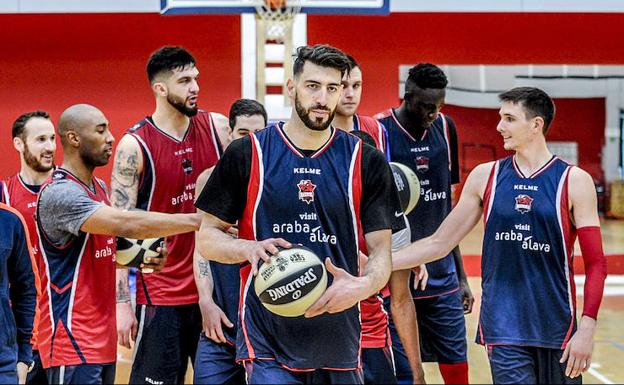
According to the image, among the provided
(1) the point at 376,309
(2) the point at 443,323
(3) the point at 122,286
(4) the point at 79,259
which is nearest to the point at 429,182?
(2) the point at 443,323

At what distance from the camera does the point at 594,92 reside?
A: 1566 centimetres

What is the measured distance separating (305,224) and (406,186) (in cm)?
186

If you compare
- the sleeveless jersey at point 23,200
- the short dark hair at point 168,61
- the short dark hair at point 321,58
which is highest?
the short dark hair at point 168,61

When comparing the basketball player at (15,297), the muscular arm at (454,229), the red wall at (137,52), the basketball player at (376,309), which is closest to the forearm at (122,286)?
the basketball player at (15,297)

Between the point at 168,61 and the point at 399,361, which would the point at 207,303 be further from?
the point at 399,361

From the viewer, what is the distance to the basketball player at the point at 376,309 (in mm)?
4707

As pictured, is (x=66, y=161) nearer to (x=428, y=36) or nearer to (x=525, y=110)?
(x=525, y=110)

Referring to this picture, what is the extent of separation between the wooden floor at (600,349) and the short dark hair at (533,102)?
3.46m

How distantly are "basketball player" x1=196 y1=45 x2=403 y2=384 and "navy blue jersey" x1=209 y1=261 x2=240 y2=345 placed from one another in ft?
3.30

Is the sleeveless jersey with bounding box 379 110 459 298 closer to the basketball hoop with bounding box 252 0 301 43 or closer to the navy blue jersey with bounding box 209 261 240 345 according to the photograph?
the navy blue jersey with bounding box 209 261 240 345

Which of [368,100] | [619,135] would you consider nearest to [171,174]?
[368,100]

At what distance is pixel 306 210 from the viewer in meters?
3.54

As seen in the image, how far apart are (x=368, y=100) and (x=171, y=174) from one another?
717 cm

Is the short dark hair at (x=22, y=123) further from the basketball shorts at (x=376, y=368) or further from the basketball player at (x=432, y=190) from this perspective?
the basketball shorts at (x=376, y=368)
